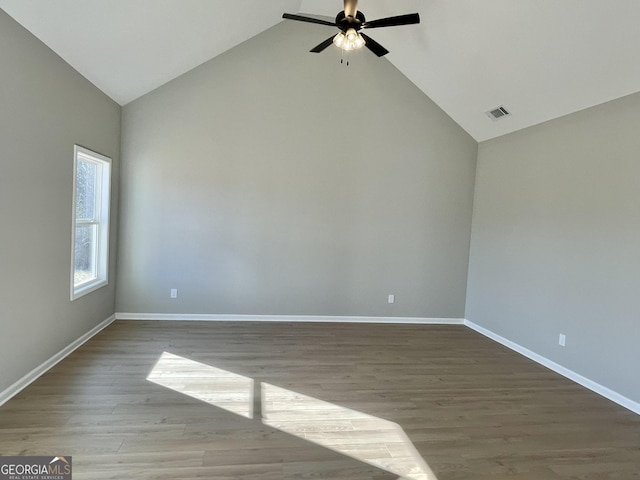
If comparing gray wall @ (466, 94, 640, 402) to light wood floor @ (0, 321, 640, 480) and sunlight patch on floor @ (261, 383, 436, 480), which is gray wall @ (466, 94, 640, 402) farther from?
sunlight patch on floor @ (261, 383, 436, 480)

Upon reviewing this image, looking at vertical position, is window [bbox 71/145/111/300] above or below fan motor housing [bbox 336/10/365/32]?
below

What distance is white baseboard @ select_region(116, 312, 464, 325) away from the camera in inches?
173

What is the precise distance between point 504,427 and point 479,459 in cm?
49

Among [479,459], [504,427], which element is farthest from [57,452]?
[504,427]

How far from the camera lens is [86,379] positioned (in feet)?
9.15

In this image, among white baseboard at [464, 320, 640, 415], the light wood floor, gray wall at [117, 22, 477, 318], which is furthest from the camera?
gray wall at [117, 22, 477, 318]

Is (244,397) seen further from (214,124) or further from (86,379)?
(214,124)

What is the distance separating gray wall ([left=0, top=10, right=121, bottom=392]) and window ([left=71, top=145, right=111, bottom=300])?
276mm

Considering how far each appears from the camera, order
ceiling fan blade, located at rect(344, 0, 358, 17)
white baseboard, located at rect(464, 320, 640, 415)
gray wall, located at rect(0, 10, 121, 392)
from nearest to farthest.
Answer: gray wall, located at rect(0, 10, 121, 392) < ceiling fan blade, located at rect(344, 0, 358, 17) < white baseboard, located at rect(464, 320, 640, 415)

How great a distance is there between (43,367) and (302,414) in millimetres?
2222

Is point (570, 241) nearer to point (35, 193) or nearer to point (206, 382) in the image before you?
point (206, 382)

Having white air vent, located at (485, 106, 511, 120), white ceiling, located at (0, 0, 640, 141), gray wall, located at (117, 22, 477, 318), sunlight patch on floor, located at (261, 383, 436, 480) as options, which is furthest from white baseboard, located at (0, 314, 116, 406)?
white air vent, located at (485, 106, 511, 120)

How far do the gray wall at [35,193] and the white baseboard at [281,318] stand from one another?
96cm

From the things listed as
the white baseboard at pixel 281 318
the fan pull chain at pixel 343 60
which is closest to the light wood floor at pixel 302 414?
the white baseboard at pixel 281 318
